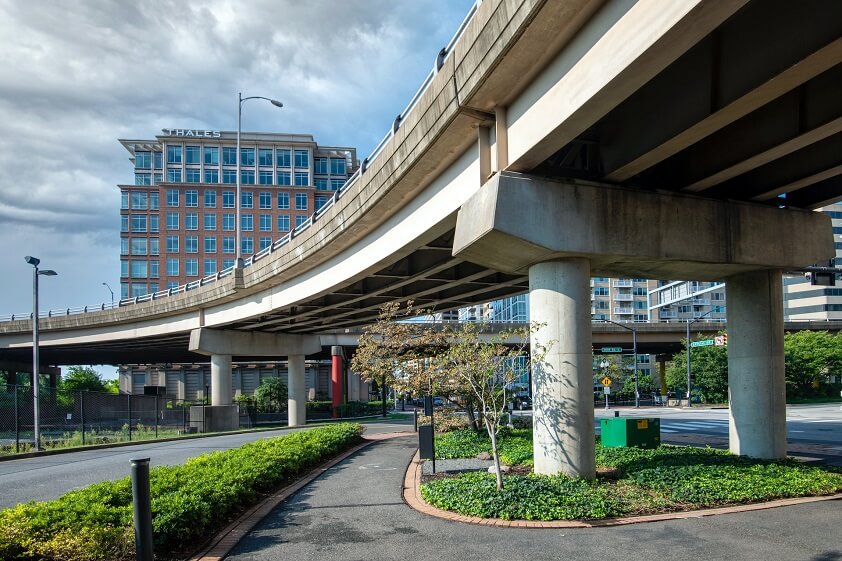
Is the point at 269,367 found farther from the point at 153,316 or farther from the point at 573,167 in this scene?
the point at 573,167

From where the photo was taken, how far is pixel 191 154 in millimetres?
96188

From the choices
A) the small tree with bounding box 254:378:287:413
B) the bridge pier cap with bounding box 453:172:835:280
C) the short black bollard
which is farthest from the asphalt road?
the small tree with bounding box 254:378:287:413

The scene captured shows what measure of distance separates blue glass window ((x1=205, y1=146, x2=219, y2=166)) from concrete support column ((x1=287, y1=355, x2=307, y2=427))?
195ft

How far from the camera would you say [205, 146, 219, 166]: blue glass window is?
316ft

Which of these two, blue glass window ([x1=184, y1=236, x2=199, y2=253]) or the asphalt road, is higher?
blue glass window ([x1=184, y1=236, x2=199, y2=253])

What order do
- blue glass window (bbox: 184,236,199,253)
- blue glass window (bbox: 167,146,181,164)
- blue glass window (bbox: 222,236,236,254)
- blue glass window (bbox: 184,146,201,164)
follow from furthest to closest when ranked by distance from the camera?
1. blue glass window (bbox: 184,146,201,164)
2. blue glass window (bbox: 167,146,181,164)
3. blue glass window (bbox: 222,236,236,254)
4. blue glass window (bbox: 184,236,199,253)

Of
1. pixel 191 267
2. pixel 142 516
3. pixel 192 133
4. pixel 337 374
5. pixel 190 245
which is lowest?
pixel 337 374

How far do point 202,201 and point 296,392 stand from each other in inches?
2272

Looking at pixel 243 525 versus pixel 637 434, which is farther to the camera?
pixel 637 434

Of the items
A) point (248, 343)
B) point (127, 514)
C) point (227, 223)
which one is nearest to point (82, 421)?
point (248, 343)

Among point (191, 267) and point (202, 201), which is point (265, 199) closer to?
point (202, 201)

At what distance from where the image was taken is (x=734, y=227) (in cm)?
1338

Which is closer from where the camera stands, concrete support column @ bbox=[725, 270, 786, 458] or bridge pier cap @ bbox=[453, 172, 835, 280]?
bridge pier cap @ bbox=[453, 172, 835, 280]

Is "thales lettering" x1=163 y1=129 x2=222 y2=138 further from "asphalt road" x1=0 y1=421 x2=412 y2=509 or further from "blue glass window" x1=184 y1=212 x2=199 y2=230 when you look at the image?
"asphalt road" x1=0 y1=421 x2=412 y2=509
